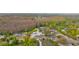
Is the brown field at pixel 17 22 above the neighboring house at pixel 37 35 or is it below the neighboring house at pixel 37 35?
above

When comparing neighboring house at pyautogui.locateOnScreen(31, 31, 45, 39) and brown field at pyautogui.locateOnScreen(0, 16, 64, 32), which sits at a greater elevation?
brown field at pyautogui.locateOnScreen(0, 16, 64, 32)

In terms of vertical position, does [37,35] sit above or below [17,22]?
below

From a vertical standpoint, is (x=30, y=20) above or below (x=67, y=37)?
above
